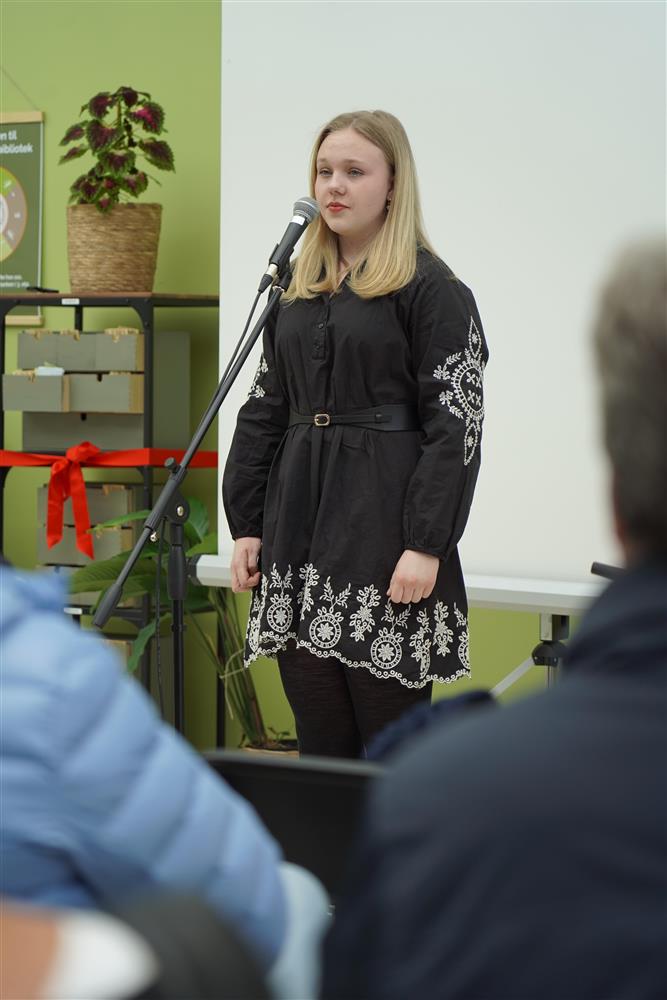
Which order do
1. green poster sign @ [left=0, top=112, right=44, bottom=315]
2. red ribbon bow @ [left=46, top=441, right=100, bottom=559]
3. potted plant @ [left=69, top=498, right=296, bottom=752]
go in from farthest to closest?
green poster sign @ [left=0, top=112, right=44, bottom=315]
red ribbon bow @ [left=46, top=441, right=100, bottom=559]
potted plant @ [left=69, top=498, right=296, bottom=752]

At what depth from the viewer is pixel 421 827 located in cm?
65

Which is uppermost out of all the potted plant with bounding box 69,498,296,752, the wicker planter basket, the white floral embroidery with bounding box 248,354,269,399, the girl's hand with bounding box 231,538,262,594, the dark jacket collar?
the wicker planter basket

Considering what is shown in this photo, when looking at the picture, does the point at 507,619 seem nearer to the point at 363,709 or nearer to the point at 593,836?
the point at 363,709

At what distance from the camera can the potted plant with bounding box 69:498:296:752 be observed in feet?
12.7

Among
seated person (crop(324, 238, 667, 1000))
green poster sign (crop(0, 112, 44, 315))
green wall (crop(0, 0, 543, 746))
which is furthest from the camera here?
green poster sign (crop(0, 112, 44, 315))

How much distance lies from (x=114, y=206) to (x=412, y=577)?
97.8 inches

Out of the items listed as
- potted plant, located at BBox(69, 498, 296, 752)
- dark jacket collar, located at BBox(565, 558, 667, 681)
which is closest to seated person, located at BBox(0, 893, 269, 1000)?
dark jacket collar, located at BBox(565, 558, 667, 681)

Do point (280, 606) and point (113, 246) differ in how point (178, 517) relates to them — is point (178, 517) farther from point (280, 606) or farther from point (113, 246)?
point (113, 246)

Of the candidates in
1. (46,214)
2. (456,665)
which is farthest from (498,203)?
(46,214)

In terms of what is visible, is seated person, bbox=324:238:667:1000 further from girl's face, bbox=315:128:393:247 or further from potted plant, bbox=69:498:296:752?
potted plant, bbox=69:498:296:752

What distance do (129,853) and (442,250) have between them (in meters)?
2.86

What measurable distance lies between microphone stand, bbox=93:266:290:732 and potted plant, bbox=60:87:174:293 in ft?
6.15

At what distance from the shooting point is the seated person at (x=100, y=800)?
0.75 meters

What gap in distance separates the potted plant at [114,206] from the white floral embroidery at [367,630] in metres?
2.28
